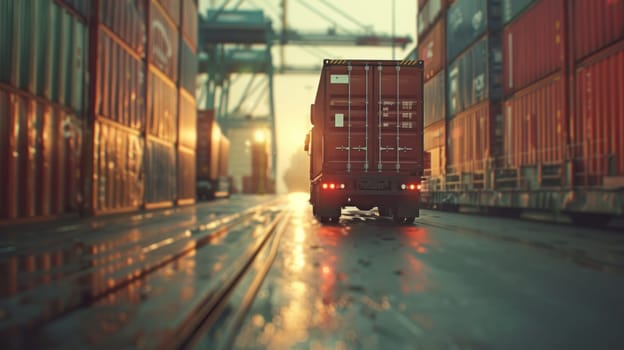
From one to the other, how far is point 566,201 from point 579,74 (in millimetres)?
3084

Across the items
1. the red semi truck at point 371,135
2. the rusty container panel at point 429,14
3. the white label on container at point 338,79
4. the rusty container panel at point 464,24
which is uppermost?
the rusty container panel at point 429,14

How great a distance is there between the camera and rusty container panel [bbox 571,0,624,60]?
35.5 ft

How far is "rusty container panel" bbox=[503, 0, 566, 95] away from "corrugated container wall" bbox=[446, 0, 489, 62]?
163 cm

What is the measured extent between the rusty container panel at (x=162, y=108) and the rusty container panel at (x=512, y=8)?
13611 millimetres

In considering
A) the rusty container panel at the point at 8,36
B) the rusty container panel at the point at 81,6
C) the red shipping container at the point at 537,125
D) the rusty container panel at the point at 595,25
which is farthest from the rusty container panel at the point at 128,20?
the rusty container panel at the point at 595,25

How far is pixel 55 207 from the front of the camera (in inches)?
526

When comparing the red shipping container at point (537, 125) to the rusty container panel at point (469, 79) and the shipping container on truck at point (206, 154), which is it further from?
the shipping container on truck at point (206, 154)

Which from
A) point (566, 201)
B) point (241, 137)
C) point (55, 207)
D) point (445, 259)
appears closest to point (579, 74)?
point (566, 201)

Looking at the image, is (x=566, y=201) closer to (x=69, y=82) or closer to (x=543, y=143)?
(x=543, y=143)

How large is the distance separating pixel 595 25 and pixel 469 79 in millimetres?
6796

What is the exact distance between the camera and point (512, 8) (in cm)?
1592

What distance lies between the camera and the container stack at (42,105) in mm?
11305

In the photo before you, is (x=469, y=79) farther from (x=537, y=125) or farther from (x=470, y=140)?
(x=537, y=125)

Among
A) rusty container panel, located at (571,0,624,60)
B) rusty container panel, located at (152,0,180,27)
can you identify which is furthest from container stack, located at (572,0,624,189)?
rusty container panel, located at (152,0,180,27)
